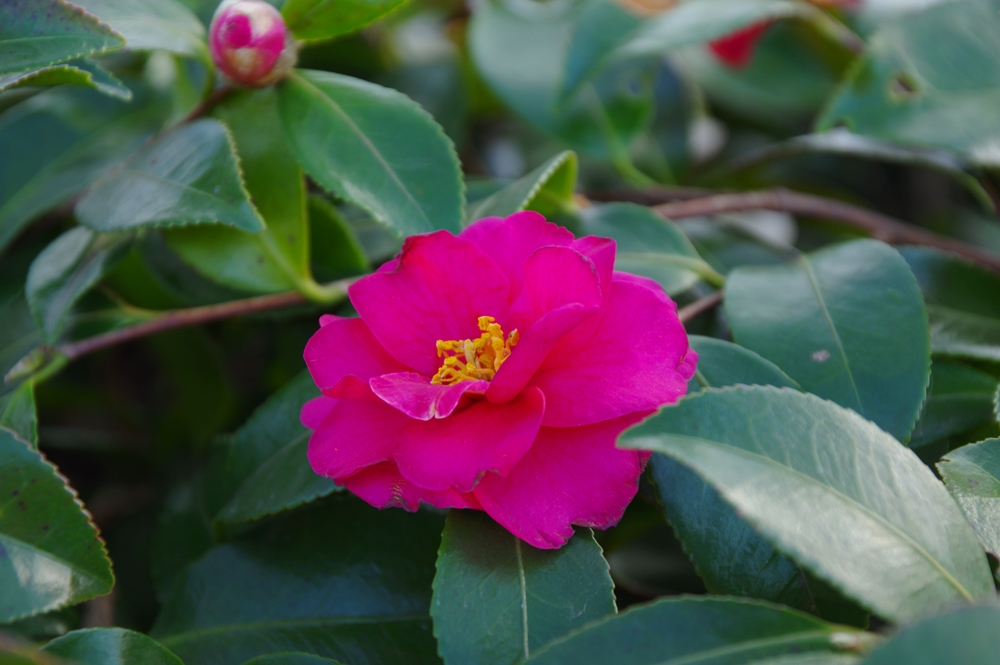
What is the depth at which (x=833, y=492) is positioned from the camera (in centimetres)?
39

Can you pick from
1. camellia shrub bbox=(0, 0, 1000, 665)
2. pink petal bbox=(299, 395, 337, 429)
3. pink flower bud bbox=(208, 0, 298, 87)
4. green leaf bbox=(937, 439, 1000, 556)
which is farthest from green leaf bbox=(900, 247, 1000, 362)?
pink flower bud bbox=(208, 0, 298, 87)

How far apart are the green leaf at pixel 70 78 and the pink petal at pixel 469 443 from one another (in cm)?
34

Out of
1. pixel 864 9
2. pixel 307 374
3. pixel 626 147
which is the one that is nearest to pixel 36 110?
pixel 307 374

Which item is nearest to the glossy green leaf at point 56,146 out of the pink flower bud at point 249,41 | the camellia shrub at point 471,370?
the camellia shrub at point 471,370

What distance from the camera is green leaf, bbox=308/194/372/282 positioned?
2.20 ft

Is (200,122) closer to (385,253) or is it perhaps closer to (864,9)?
(385,253)

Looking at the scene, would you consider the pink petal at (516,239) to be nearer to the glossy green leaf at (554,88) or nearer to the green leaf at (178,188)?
the green leaf at (178,188)

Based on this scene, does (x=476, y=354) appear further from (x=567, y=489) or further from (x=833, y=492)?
(x=833, y=492)

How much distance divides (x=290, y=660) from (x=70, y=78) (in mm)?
436

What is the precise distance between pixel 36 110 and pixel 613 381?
28.4 inches

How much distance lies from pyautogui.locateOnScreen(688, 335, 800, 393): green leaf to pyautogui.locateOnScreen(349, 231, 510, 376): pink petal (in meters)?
0.14

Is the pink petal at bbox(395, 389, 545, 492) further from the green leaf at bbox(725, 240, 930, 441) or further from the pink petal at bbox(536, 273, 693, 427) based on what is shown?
the green leaf at bbox(725, 240, 930, 441)

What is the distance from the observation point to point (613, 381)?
45 cm

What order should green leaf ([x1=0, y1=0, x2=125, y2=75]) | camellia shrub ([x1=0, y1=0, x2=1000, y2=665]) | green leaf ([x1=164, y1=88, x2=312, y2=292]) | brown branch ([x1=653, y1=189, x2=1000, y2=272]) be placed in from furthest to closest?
brown branch ([x1=653, y1=189, x2=1000, y2=272])
green leaf ([x1=164, y1=88, x2=312, y2=292])
green leaf ([x1=0, y1=0, x2=125, y2=75])
camellia shrub ([x1=0, y1=0, x2=1000, y2=665])
